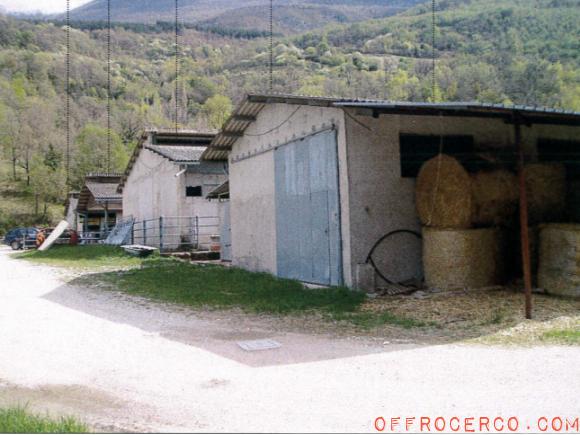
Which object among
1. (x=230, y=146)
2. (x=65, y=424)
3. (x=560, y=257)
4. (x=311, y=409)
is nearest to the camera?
(x=65, y=424)

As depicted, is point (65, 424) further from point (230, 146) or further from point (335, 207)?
point (230, 146)

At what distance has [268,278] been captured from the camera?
1361 centimetres

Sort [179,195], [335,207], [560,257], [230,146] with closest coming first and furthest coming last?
1. [560,257]
2. [335,207]
3. [230,146]
4. [179,195]

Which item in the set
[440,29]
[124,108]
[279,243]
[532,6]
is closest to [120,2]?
[124,108]

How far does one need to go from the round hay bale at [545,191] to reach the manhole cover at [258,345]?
6140mm

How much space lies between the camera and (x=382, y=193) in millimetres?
11234

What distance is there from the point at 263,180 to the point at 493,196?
6.01 m

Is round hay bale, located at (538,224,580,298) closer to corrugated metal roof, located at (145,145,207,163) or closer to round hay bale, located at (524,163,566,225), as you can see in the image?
round hay bale, located at (524,163,566,225)

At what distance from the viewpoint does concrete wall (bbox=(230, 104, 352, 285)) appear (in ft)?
36.8

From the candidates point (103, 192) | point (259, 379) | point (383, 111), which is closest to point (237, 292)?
point (383, 111)

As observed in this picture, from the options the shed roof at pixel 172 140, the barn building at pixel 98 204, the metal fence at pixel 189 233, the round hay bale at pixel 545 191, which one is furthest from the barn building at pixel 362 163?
the barn building at pixel 98 204

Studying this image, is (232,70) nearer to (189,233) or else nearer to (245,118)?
(189,233)

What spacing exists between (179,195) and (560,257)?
659 inches

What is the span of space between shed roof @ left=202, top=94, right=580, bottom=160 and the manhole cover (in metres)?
4.10
